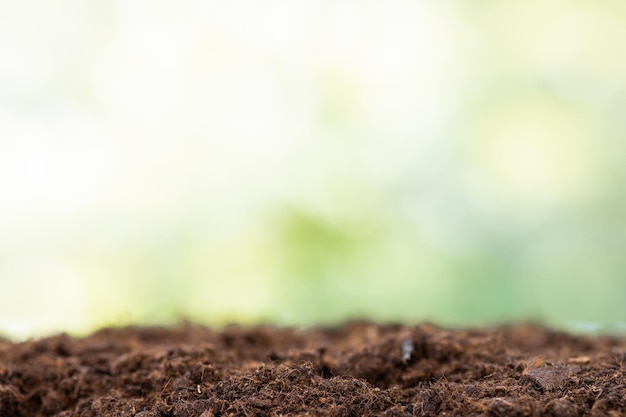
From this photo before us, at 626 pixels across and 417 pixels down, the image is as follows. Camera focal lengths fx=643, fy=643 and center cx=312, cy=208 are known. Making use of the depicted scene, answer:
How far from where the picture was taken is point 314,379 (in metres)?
1.41

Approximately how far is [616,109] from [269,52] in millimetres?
2508

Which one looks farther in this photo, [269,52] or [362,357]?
[269,52]

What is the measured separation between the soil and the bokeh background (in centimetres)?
253

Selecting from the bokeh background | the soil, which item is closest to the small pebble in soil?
the soil

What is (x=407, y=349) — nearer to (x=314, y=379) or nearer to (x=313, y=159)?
(x=314, y=379)

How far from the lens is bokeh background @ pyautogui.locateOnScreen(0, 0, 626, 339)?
14.2 feet

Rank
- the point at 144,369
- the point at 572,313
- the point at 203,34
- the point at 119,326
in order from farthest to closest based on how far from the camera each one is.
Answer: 1. the point at 572,313
2. the point at 203,34
3. the point at 119,326
4. the point at 144,369

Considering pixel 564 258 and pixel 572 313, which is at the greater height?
pixel 564 258

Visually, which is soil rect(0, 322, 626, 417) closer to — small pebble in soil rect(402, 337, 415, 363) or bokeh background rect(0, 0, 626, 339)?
small pebble in soil rect(402, 337, 415, 363)

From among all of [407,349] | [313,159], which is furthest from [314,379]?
[313,159]

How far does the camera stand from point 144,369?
158 centimetres

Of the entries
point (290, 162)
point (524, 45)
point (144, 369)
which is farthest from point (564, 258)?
point (144, 369)

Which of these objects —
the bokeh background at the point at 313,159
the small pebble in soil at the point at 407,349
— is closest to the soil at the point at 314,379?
the small pebble in soil at the point at 407,349

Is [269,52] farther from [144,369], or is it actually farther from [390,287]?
[144,369]
